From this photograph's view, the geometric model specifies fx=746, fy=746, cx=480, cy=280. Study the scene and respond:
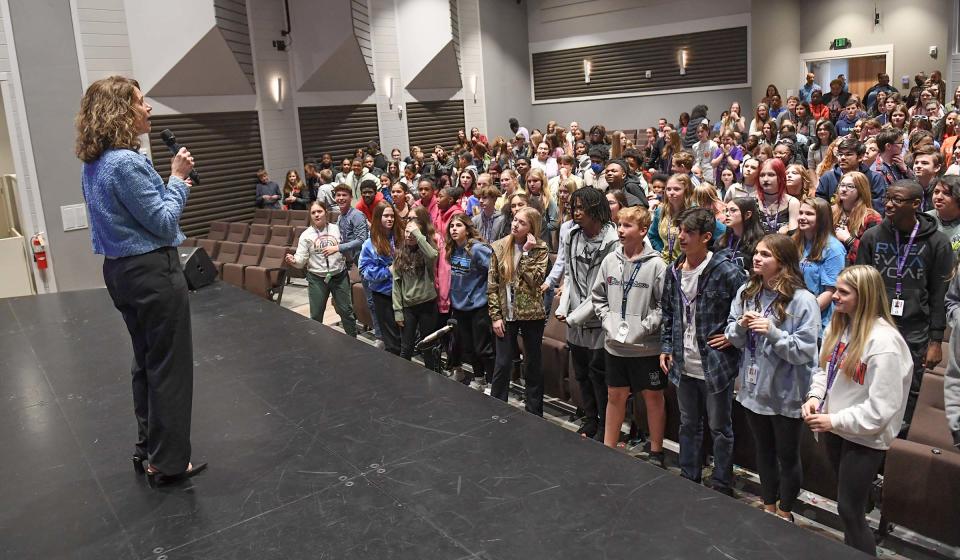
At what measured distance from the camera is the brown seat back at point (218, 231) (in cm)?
1102

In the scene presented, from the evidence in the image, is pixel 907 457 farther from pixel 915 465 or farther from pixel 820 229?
pixel 820 229

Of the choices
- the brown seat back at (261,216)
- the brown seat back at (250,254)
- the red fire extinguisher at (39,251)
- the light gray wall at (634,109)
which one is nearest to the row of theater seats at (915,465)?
the brown seat back at (250,254)

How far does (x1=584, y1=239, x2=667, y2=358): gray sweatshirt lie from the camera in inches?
148

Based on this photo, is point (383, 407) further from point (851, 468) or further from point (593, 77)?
point (593, 77)

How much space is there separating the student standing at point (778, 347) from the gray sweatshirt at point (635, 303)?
0.51 metres

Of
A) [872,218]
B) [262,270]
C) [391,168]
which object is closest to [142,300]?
[872,218]

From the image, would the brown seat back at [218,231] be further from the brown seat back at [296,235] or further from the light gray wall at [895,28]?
the light gray wall at [895,28]

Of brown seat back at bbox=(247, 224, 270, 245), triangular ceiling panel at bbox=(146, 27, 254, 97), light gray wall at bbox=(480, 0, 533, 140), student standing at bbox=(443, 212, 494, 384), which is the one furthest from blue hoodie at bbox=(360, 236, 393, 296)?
light gray wall at bbox=(480, 0, 533, 140)

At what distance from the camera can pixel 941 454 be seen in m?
2.96

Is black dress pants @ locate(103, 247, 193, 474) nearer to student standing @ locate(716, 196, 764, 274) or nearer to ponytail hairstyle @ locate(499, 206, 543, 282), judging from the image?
ponytail hairstyle @ locate(499, 206, 543, 282)

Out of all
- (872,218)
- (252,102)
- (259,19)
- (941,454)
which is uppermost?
(259,19)

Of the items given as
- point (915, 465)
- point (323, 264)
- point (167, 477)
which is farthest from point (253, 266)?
point (915, 465)

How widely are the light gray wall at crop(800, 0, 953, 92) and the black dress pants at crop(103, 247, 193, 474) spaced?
1424 centimetres

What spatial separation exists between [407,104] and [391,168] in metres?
5.22
